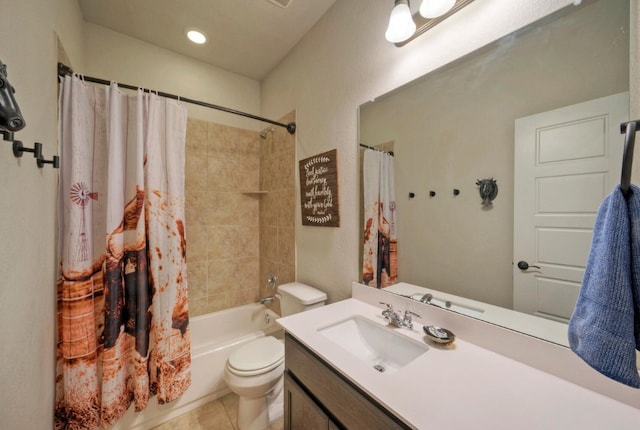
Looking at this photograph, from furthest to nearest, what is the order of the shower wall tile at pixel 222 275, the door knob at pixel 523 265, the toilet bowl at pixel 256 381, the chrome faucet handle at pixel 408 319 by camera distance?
1. the shower wall tile at pixel 222 275
2. the toilet bowl at pixel 256 381
3. the chrome faucet handle at pixel 408 319
4. the door knob at pixel 523 265

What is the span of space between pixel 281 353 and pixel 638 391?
1498 mm

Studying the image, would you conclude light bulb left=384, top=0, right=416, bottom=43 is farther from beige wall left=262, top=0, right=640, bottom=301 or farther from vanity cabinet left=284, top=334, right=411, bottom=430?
vanity cabinet left=284, top=334, right=411, bottom=430

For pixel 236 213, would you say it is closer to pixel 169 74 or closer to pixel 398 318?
pixel 169 74

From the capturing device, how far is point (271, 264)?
2.29 metres

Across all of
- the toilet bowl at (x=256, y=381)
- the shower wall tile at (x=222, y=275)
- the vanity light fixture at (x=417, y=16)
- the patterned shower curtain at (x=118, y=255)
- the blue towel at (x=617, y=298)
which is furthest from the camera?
the shower wall tile at (x=222, y=275)

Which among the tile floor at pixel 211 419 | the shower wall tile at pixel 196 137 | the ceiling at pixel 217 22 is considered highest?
the ceiling at pixel 217 22

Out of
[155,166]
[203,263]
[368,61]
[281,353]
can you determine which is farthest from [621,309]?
[203,263]

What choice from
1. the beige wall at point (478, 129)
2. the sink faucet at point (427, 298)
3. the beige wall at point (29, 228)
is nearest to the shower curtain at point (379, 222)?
the beige wall at point (478, 129)

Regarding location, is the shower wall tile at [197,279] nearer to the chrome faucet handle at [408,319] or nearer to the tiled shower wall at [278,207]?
the tiled shower wall at [278,207]

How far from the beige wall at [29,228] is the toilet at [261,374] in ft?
2.67

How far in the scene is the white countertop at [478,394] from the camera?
0.57 metres

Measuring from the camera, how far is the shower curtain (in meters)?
1.26

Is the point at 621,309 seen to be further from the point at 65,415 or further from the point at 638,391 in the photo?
the point at 65,415

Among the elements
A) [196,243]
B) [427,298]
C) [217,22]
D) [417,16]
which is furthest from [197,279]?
[417,16]
